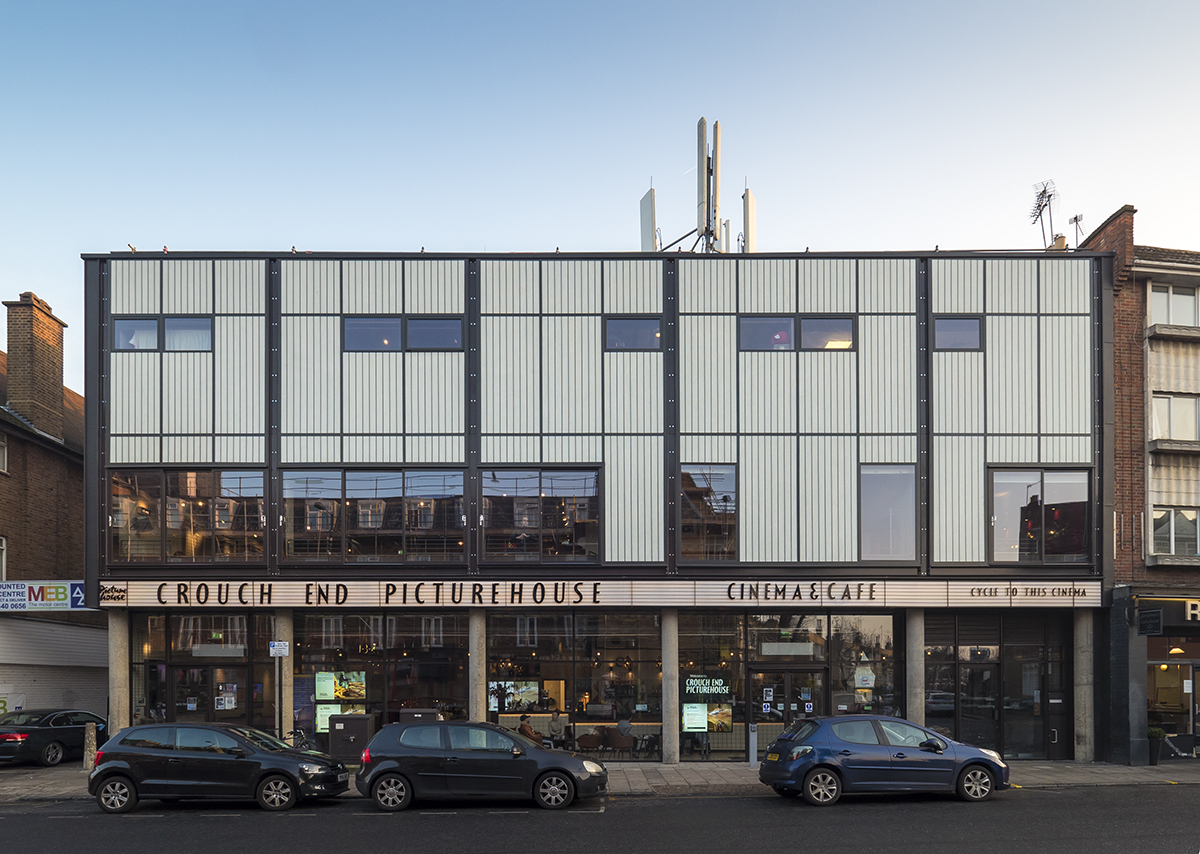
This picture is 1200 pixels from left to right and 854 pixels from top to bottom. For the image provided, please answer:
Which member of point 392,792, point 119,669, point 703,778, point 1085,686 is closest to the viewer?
point 392,792

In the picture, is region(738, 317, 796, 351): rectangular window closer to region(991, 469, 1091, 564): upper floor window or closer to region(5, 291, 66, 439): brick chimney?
region(991, 469, 1091, 564): upper floor window

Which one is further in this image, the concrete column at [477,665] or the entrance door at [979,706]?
the entrance door at [979,706]

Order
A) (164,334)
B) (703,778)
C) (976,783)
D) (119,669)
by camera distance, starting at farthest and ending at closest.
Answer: (164,334), (119,669), (703,778), (976,783)

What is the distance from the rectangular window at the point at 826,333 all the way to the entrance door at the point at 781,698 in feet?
23.9

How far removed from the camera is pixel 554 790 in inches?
597

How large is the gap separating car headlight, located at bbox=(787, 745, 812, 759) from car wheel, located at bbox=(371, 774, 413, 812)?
6125mm

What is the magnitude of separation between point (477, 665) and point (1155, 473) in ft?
51.9

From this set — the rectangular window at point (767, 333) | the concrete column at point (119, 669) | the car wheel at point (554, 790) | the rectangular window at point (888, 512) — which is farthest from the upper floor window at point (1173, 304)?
the concrete column at point (119, 669)

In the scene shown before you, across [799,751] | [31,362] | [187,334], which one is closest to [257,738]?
[799,751]

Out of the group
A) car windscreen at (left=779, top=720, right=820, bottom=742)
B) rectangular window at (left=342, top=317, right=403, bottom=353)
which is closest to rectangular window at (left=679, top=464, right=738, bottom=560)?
car windscreen at (left=779, top=720, right=820, bottom=742)

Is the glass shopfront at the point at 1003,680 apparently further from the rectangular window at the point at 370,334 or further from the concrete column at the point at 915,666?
the rectangular window at the point at 370,334

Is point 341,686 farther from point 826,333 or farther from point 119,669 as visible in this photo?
point 826,333

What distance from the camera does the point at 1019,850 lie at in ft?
39.2

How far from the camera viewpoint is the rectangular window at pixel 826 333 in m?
21.7
